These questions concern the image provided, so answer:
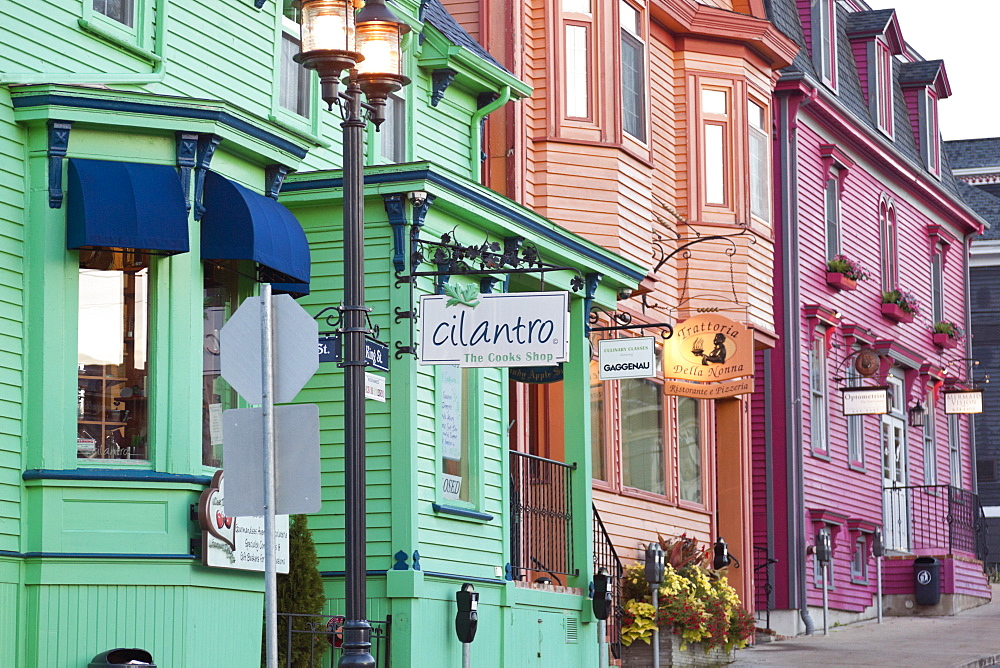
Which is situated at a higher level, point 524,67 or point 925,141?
point 925,141

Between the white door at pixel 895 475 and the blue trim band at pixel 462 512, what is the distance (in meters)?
17.9

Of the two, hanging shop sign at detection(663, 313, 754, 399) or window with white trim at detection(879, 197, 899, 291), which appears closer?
hanging shop sign at detection(663, 313, 754, 399)

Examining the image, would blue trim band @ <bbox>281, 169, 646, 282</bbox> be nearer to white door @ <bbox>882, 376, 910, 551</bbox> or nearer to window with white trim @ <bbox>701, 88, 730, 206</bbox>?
window with white trim @ <bbox>701, 88, 730, 206</bbox>

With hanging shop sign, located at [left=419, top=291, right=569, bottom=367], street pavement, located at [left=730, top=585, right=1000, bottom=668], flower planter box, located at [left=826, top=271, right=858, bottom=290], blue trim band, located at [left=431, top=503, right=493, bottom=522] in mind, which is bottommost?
street pavement, located at [left=730, top=585, right=1000, bottom=668]

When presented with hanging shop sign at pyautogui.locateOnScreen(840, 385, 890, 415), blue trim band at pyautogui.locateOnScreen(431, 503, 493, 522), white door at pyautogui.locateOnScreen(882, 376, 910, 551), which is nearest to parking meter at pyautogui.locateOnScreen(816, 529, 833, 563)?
hanging shop sign at pyautogui.locateOnScreen(840, 385, 890, 415)

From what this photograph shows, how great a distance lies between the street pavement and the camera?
21.6 m

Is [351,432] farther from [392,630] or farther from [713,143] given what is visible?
[713,143]

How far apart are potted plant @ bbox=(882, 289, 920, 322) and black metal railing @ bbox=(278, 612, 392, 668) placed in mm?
19947

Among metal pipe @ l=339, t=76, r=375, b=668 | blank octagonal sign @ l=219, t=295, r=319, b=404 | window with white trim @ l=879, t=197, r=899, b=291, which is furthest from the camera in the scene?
window with white trim @ l=879, t=197, r=899, b=291

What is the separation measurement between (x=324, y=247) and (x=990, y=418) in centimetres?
3299

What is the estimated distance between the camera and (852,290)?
30109 millimetres

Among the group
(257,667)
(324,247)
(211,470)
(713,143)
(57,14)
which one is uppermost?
(713,143)

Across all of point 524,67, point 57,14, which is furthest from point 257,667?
point 524,67

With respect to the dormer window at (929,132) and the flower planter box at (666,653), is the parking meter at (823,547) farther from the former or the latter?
the dormer window at (929,132)
